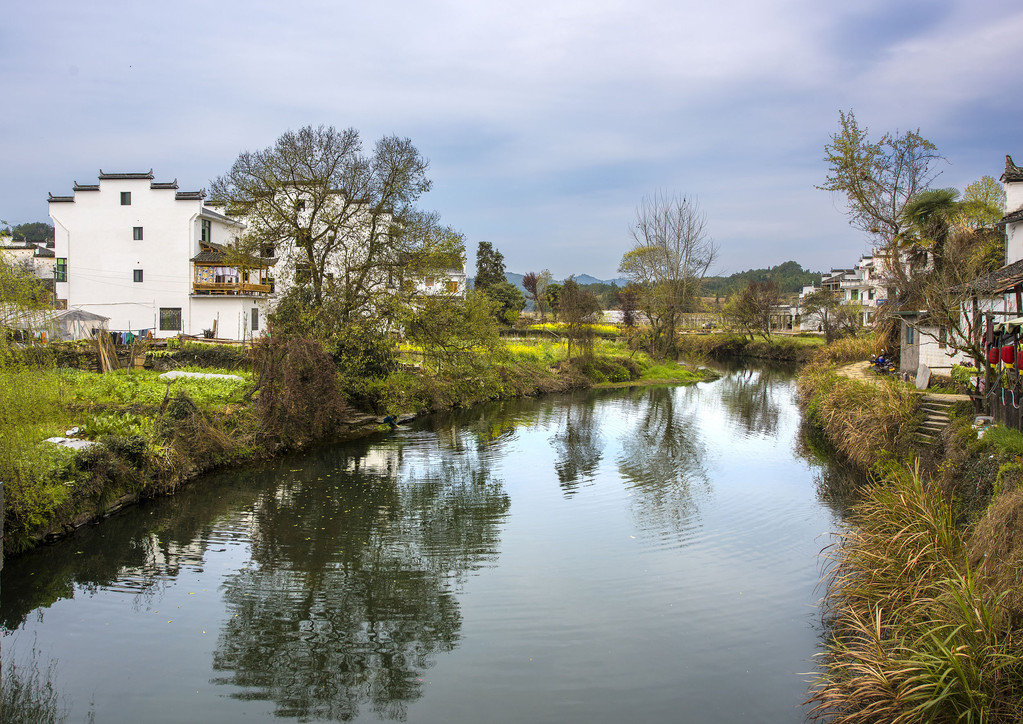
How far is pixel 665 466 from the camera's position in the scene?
1938 cm

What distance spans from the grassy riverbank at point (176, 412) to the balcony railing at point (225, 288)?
11874mm

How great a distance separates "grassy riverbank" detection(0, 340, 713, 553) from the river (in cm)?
71

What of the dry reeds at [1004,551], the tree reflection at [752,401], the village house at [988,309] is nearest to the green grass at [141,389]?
the dry reeds at [1004,551]

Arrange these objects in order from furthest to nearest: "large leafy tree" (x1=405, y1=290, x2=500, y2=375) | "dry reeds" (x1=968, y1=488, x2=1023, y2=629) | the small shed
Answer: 1. the small shed
2. "large leafy tree" (x1=405, y1=290, x2=500, y2=375)
3. "dry reeds" (x1=968, y1=488, x2=1023, y2=629)

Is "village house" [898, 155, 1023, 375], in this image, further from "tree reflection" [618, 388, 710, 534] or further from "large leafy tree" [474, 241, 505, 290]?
"large leafy tree" [474, 241, 505, 290]

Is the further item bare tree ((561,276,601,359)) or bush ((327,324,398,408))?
bare tree ((561,276,601,359))

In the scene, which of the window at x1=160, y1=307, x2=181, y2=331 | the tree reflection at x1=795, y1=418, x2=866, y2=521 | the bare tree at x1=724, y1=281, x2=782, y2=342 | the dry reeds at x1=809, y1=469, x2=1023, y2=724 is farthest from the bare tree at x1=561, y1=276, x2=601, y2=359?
the dry reeds at x1=809, y1=469, x2=1023, y2=724

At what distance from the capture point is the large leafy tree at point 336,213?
24547mm

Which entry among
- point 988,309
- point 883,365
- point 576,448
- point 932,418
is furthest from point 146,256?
point 988,309

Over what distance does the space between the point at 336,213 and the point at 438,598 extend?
18.8 m

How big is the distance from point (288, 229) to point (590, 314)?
Result: 69.6 ft

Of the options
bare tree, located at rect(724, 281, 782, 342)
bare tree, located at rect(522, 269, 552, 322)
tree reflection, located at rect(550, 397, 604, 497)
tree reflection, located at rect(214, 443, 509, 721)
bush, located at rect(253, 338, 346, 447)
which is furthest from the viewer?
bare tree, located at rect(522, 269, 552, 322)

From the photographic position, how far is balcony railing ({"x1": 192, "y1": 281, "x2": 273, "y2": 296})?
43094 mm

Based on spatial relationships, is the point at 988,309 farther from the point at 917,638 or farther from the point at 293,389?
the point at 293,389
